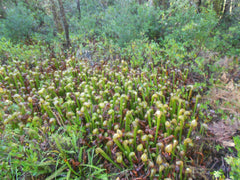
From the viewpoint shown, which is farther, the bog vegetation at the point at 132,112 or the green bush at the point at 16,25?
the green bush at the point at 16,25

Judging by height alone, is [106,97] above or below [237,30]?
below

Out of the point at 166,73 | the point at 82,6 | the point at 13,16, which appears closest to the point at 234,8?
the point at 166,73

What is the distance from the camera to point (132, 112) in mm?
2248

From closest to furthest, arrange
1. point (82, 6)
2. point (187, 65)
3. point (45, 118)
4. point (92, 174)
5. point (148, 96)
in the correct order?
point (92, 174) < point (45, 118) < point (148, 96) < point (187, 65) < point (82, 6)

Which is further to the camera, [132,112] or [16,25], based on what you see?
[16,25]

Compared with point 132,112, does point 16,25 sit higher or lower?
higher

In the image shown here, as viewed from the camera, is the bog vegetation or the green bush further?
the green bush

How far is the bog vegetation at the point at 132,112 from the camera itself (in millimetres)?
1702

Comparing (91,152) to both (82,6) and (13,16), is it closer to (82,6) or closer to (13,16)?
(13,16)

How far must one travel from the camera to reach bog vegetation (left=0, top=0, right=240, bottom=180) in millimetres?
1702

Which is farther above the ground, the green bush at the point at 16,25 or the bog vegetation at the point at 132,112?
the green bush at the point at 16,25

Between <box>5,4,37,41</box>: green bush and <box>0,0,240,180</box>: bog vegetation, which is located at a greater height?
<box>5,4,37,41</box>: green bush

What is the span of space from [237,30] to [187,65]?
1393mm

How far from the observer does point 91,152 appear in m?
2.02
